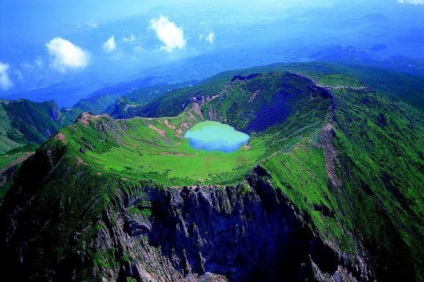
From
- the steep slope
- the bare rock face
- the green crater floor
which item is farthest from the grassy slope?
the green crater floor

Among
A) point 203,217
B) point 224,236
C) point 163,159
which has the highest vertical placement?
point 203,217

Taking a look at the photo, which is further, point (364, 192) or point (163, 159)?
point (163, 159)

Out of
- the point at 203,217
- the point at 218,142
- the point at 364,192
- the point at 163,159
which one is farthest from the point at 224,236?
the point at 218,142

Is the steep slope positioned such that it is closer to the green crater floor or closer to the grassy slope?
the grassy slope

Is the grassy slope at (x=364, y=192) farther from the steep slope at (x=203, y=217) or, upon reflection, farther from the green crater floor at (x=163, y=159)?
the green crater floor at (x=163, y=159)

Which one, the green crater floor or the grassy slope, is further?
the grassy slope

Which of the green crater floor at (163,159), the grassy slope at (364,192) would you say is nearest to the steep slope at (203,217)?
the grassy slope at (364,192)

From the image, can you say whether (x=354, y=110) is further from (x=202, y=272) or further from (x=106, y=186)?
(x=106, y=186)

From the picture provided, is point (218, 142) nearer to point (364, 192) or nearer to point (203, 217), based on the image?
point (203, 217)

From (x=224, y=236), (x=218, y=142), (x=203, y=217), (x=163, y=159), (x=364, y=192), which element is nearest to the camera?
(x=203, y=217)
